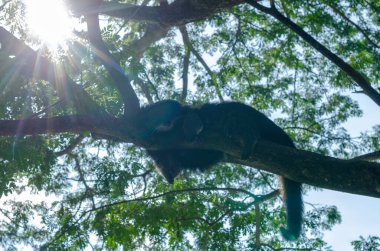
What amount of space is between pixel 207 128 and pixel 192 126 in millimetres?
236

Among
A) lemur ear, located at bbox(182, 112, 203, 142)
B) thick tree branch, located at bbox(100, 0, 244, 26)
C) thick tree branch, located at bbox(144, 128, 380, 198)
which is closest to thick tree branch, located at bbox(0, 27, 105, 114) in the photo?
lemur ear, located at bbox(182, 112, 203, 142)

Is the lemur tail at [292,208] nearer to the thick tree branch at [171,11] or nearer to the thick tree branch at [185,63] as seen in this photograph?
the thick tree branch at [171,11]

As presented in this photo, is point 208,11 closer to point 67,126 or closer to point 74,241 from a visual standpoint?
point 67,126

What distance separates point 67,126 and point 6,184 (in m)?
1.06

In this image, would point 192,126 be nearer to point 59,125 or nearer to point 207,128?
point 207,128

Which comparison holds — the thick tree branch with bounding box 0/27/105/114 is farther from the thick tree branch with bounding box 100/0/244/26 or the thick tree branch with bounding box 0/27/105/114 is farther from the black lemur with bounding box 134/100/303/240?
the thick tree branch with bounding box 100/0/244/26

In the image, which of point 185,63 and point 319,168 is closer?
point 319,168

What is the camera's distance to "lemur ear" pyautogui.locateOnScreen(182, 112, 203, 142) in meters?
5.14

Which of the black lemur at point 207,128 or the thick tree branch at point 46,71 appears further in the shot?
the black lemur at point 207,128

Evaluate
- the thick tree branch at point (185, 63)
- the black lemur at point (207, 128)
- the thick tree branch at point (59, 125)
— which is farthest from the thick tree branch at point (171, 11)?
the thick tree branch at point (59, 125)

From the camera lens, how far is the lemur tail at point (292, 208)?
199 inches

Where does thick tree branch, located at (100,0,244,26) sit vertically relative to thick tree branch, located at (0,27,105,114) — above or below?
above

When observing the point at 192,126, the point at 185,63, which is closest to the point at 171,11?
the point at 192,126

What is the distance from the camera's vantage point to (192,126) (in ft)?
18.1
